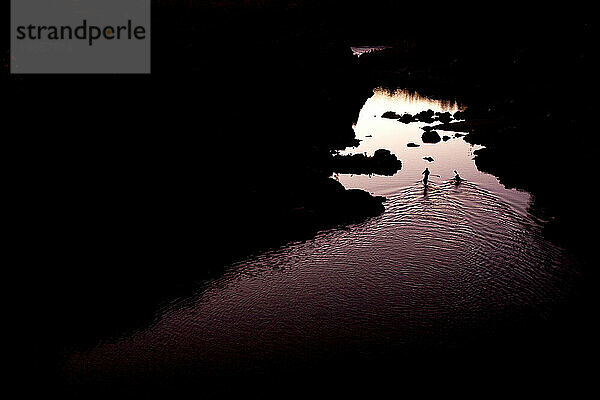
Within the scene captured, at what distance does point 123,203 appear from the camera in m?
52.6

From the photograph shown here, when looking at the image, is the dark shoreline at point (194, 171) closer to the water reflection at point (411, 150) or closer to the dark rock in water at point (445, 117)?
the water reflection at point (411, 150)

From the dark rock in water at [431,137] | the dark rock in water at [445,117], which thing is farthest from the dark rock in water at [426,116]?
the dark rock in water at [431,137]

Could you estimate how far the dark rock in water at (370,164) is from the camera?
64.4m

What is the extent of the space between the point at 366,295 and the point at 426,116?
65.4 m

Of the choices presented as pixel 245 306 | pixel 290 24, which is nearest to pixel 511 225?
pixel 245 306

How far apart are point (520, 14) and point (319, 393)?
123881 millimetres

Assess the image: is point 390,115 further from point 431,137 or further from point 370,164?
point 370,164

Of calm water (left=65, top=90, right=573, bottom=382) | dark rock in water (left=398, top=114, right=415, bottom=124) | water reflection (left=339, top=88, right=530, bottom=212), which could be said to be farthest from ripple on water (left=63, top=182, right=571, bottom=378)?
dark rock in water (left=398, top=114, right=415, bottom=124)

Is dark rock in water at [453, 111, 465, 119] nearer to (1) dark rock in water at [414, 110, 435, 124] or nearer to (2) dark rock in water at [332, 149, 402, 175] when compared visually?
(1) dark rock in water at [414, 110, 435, 124]

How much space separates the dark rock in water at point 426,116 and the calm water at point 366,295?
138ft

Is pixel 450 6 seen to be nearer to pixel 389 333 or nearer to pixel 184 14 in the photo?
pixel 184 14

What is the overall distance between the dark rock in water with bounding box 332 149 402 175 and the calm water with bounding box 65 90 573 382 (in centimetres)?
1165

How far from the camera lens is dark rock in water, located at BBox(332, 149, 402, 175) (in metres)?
64.4

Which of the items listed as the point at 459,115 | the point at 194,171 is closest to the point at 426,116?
the point at 459,115
